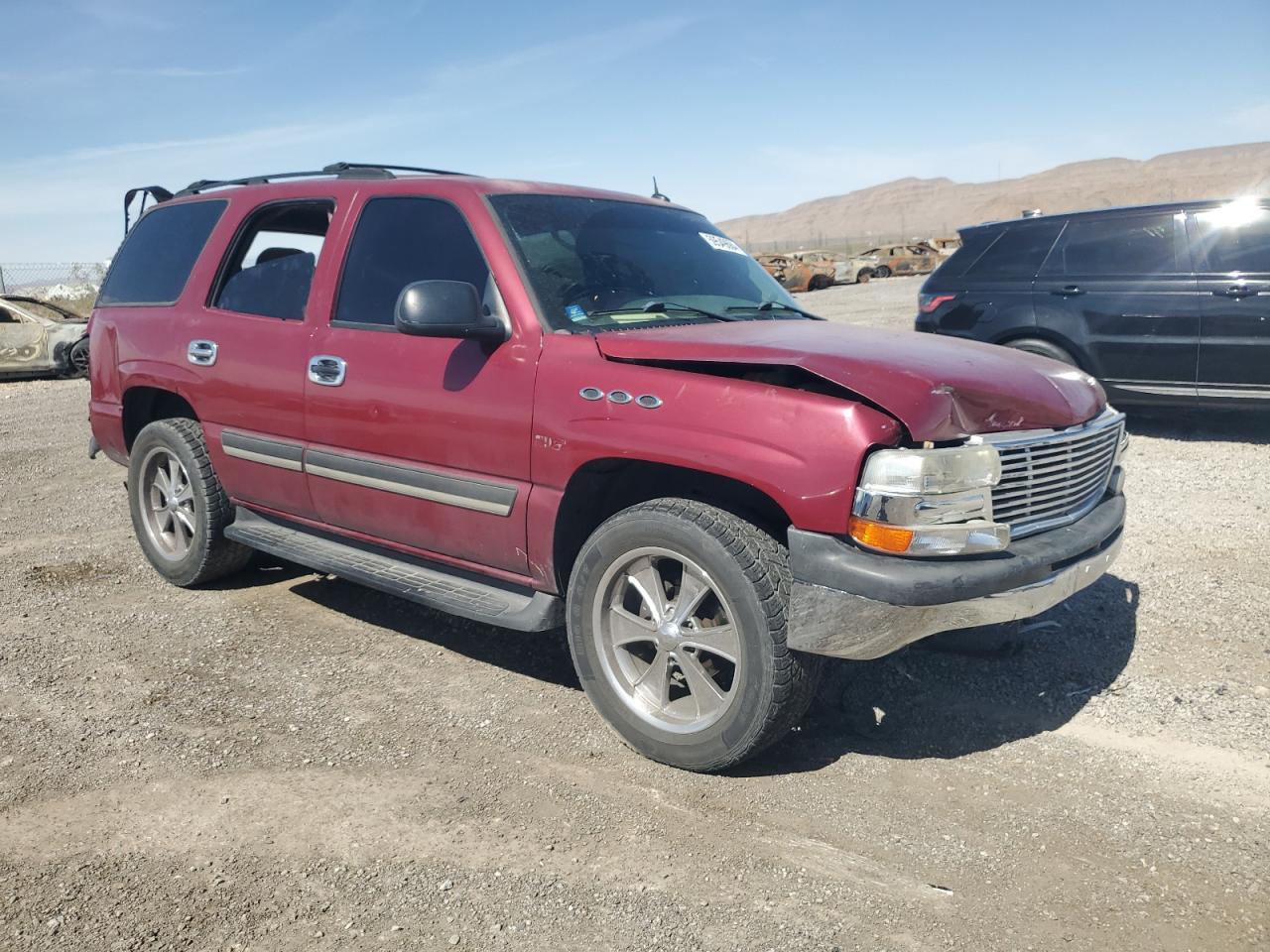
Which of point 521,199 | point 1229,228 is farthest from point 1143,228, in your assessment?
point 521,199

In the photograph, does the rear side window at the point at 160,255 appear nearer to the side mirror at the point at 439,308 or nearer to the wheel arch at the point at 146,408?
the wheel arch at the point at 146,408

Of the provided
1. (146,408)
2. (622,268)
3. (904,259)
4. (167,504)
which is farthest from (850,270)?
(622,268)

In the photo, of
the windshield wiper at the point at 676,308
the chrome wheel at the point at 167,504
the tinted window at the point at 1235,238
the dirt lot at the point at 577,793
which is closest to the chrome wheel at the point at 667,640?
the dirt lot at the point at 577,793

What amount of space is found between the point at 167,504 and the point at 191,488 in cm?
38

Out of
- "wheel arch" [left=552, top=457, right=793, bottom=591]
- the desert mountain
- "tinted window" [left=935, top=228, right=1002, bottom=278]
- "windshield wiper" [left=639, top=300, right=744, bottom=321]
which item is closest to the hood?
"windshield wiper" [left=639, top=300, right=744, bottom=321]

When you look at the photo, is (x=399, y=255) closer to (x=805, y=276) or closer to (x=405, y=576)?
(x=405, y=576)

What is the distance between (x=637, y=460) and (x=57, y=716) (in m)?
2.39

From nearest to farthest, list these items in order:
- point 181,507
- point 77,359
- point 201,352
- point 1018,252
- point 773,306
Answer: point 773,306
point 201,352
point 181,507
point 1018,252
point 77,359

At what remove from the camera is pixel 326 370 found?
4254 mm

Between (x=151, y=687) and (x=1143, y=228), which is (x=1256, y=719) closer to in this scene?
(x=151, y=687)

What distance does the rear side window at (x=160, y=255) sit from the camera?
5.20m

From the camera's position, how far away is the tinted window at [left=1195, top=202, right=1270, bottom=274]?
7.68m

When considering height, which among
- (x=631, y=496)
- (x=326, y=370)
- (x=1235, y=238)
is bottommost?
(x=631, y=496)

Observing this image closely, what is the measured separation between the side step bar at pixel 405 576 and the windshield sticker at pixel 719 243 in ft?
6.01
